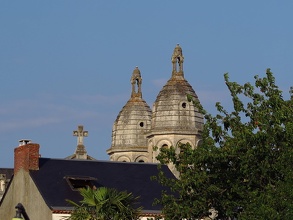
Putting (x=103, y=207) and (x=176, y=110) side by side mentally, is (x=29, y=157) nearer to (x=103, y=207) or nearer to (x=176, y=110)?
(x=103, y=207)

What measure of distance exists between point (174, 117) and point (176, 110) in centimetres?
67

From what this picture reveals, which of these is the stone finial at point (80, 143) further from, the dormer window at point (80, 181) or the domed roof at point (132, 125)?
the dormer window at point (80, 181)

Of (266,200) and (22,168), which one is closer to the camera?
(266,200)

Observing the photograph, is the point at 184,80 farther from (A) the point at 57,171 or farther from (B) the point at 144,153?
(A) the point at 57,171

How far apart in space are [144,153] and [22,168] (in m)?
42.5

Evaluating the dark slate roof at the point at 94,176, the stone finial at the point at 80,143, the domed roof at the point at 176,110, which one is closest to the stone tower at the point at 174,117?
the domed roof at the point at 176,110

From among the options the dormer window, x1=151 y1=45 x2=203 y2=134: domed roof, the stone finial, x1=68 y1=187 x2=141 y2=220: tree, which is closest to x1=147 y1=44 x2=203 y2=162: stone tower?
x1=151 y1=45 x2=203 y2=134: domed roof

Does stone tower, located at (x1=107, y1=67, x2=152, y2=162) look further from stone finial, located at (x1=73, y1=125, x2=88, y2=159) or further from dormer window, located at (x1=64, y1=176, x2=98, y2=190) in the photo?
dormer window, located at (x1=64, y1=176, x2=98, y2=190)

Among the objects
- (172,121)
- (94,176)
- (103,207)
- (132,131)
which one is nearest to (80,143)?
(172,121)

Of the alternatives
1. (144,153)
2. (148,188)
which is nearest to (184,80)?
(144,153)

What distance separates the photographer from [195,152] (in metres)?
42.3

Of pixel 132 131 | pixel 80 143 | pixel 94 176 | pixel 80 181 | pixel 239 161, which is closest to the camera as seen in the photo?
pixel 239 161

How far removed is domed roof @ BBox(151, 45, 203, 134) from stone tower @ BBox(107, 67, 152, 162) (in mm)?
7126

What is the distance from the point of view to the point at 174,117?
91438 mm
